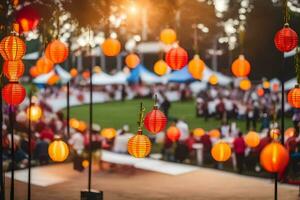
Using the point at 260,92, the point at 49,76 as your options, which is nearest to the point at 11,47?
the point at 260,92

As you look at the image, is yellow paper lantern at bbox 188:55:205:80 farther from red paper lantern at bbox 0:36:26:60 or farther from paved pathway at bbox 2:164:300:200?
red paper lantern at bbox 0:36:26:60

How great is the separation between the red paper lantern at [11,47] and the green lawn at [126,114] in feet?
48.1

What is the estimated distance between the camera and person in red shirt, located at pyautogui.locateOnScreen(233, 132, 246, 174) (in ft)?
48.2

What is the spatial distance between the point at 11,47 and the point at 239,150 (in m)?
8.30

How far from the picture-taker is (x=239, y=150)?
14.8 m

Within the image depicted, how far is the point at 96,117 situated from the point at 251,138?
53.9 feet

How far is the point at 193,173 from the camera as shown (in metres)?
14.8

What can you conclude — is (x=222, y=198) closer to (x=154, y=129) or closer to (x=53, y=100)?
(x=154, y=129)

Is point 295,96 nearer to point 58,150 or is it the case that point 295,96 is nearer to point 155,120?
point 155,120

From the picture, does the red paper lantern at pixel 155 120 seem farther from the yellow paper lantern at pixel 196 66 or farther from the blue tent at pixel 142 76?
the blue tent at pixel 142 76

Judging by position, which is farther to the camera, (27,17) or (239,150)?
(239,150)

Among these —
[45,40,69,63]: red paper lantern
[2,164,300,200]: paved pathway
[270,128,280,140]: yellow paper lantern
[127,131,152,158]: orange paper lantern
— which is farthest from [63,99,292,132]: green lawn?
[127,131,152,158]: orange paper lantern

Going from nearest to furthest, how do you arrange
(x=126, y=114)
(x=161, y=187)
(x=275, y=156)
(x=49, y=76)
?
(x=275, y=156) < (x=161, y=187) < (x=126, y=114) < (x=49, y=76)

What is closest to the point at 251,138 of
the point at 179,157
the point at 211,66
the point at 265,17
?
the point at 179,157
